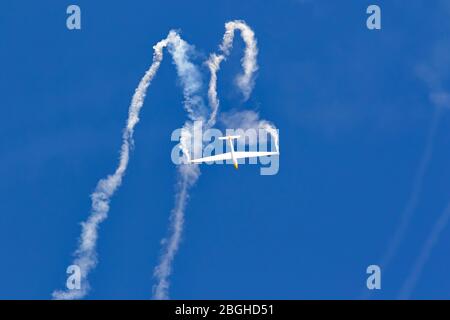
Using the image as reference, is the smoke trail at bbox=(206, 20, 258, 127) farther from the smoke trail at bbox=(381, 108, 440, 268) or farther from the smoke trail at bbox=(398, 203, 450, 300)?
the smoke trail at bbox=(398, 203, 450, 300)

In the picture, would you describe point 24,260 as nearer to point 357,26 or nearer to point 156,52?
point 156,52

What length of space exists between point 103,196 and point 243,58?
27.9 ft

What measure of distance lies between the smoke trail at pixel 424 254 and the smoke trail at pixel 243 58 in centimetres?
1015

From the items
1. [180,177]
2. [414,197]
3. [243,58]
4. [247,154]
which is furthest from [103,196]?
[414,197]

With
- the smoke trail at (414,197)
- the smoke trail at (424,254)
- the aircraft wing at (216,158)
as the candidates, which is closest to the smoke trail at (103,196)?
the aircraft wing at (216,158)

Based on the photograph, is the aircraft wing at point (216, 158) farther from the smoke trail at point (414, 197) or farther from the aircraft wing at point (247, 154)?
the smoke trail at point (414, 197)

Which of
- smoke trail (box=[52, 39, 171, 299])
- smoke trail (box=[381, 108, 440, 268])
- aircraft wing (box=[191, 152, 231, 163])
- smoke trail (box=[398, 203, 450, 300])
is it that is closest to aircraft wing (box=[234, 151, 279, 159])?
aircraft wing (box=[191, 152, 231, 163])

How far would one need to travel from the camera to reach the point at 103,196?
3488 centimetres

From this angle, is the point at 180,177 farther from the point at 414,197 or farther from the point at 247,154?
the point at 414,197

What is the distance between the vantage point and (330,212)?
35.7 meters

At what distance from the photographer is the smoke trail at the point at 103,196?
34719mm

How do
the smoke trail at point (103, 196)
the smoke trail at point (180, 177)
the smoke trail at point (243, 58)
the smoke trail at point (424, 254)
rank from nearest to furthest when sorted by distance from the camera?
the smoke trail at point (103, 196) → the smoke trail at point (180, 177) → the smoke trail at point (243, 58) → the smoke trail at point (424, 254)

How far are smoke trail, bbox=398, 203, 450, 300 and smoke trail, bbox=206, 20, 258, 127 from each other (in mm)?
10147
